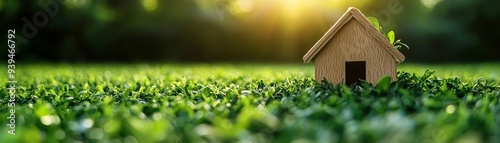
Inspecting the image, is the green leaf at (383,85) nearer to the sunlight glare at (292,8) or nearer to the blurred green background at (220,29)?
the blurred green background at (220,29)

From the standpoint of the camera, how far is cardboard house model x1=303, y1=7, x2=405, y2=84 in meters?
5.05

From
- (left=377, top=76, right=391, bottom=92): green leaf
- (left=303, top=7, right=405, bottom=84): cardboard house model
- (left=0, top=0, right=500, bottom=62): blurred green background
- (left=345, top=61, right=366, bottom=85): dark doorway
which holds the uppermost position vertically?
(left=0, top=0, right=500, bottom=62): blurred green background

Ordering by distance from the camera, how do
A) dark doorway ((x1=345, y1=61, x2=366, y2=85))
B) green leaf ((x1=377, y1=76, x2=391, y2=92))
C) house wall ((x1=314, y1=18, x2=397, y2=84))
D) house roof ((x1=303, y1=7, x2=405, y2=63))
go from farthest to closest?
dark doorway ((x1=345, y1=61, x2=366, y2=85))
house wall ((x1=314, y1=18, x2=397, y2=84))
house roof ((x1=303, y1=7, x2=405, y2=63))
green leaf ((x1=377, y1=76, x2=391, y2=92))

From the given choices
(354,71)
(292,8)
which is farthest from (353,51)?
(292,8)

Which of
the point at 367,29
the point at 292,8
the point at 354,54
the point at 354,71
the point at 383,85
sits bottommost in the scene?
the point at 383,85

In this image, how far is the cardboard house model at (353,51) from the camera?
505 cm

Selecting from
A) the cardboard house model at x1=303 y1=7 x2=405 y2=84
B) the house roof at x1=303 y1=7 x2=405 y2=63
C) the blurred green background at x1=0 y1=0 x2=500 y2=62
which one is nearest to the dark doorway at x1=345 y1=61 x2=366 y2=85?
the cardboard house model at x1=303 y1=7 x2=405 y2=84

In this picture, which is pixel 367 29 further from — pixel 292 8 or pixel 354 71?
pixel 292 8

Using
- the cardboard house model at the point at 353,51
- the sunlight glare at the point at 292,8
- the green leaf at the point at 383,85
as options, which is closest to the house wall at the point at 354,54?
the cardboard house model at the point at 353,51

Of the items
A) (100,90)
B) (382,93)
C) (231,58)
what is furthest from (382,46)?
(231,58)

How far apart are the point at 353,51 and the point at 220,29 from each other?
13.6 m

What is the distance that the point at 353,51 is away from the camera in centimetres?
518

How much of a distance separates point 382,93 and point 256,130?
1939mm

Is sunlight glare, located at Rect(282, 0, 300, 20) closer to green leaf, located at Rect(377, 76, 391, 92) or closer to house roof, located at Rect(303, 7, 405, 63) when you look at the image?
house roof, located at Rect(303, 7, 405, 63)
